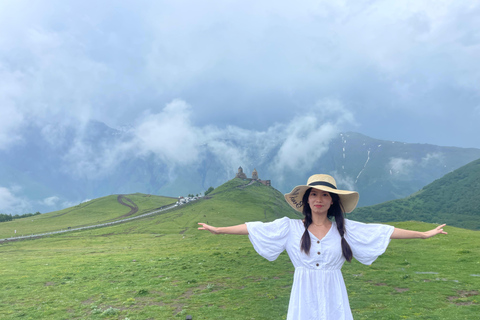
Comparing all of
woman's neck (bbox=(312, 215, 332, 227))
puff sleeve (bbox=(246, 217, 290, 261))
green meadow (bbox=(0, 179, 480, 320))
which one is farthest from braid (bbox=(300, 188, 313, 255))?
green meadow (bbox=(0, 179, 480, 320))

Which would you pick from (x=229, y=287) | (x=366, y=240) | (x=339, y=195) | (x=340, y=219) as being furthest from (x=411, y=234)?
(x=229, y=287)

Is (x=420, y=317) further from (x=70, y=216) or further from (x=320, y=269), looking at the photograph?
(x=70, y=216)

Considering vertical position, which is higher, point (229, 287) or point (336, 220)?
point (336, 220)

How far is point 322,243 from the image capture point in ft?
23.3

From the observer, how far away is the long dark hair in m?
7.04

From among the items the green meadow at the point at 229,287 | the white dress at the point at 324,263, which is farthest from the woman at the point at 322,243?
the green meadow at the point at 229,287

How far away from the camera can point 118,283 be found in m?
25.2

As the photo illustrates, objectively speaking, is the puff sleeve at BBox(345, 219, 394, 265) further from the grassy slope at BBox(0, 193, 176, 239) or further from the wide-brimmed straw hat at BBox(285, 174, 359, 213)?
the grassy slope at BBox(0, 193, 176, 239)

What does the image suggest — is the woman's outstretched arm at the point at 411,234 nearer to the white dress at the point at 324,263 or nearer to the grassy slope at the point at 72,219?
the white dress at the point at 324,263

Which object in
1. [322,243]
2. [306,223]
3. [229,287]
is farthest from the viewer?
[229,287]

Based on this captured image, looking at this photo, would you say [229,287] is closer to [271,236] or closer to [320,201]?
[271,236]

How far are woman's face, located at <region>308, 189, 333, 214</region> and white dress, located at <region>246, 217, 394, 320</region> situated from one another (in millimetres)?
531

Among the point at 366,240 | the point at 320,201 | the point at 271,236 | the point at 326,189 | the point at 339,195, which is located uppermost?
the point at 326,189

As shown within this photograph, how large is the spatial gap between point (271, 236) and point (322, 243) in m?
1.23
